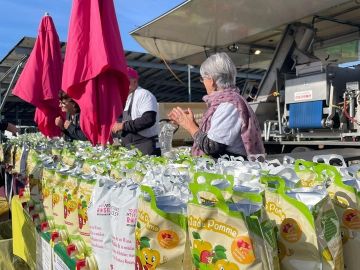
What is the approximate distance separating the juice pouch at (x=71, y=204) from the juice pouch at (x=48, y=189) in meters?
0.18

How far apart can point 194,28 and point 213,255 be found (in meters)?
5.92

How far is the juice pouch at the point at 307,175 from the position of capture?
1.20m

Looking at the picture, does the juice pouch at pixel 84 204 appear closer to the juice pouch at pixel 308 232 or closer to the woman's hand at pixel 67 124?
the juice pouch at pixel 308 232

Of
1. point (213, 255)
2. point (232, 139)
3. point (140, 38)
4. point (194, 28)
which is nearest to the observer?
point (213, 255)

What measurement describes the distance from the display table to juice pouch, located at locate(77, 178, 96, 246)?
0.51 m

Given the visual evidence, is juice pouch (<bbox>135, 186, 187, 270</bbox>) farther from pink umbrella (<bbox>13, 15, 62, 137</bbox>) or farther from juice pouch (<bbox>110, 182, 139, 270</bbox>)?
pink umbrella (<bbox>13, 15, 62, 137</bbox>)

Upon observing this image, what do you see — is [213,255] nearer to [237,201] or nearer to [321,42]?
[237,201]

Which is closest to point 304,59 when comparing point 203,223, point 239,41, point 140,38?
point 239,41

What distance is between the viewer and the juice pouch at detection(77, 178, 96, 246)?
1.47 m

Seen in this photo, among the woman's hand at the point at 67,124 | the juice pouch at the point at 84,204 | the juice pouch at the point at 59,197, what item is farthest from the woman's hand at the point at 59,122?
the juice pouch at the point at 84,204

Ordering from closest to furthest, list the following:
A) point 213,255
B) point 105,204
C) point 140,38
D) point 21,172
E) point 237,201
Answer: point 213,255 < point 237,201 < point 105,204 < point 21,172 < point 140,38

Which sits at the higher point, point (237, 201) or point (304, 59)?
point (304, 59)

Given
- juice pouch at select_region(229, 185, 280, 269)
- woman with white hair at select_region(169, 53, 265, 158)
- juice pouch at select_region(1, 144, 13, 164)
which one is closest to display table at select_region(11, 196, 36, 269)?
woman with white hair at select_region(169, 53, 265, 158)

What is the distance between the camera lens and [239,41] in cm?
750
